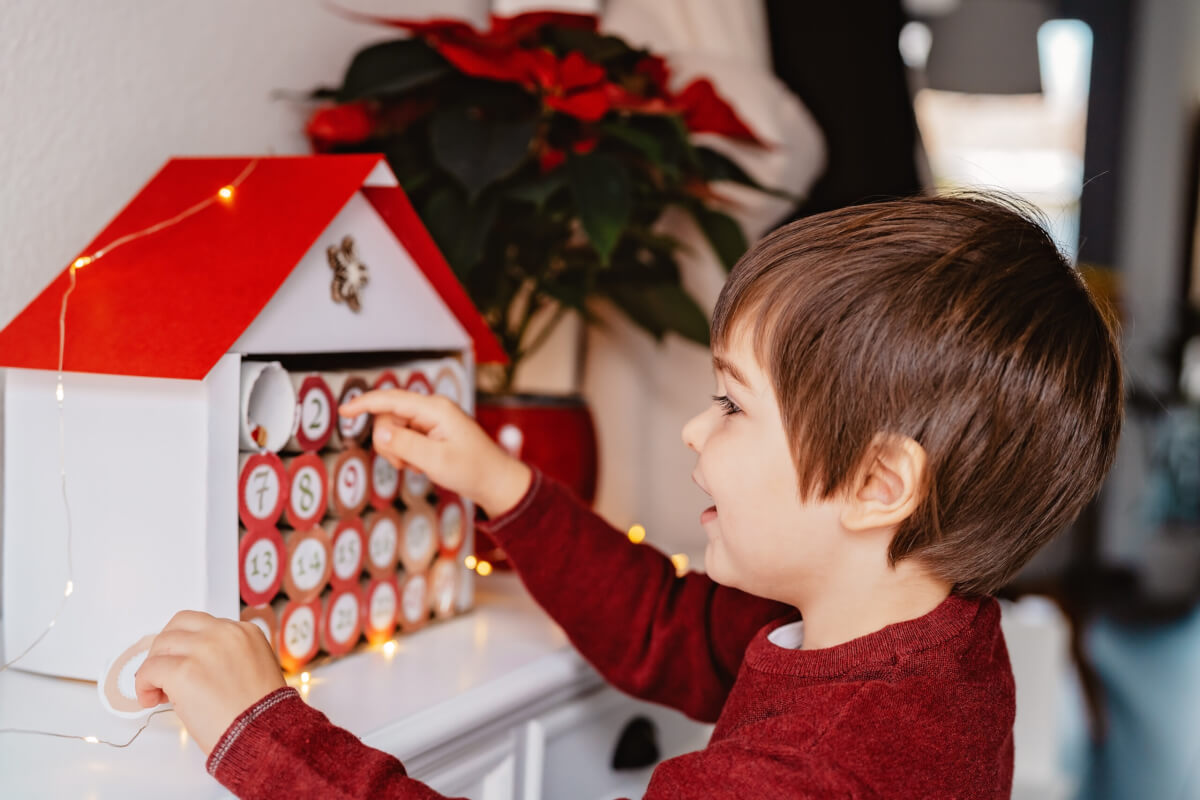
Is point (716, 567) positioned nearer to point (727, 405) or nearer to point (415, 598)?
point (727, 405)

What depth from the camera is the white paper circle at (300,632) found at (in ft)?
2.35

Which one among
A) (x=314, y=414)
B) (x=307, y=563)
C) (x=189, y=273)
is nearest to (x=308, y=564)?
(x=307, y=563)

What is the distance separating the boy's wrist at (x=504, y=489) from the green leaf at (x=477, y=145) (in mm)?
216

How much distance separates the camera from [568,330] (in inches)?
51.8

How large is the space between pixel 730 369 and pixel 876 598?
0.58 feet

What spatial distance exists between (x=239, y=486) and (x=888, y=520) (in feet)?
1.33

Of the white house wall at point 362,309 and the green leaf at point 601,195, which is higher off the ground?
the green leaf at point 601,195

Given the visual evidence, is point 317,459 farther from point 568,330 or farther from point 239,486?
point 568,330

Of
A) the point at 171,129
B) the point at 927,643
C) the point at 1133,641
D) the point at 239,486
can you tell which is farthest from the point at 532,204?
the point at 1133,641

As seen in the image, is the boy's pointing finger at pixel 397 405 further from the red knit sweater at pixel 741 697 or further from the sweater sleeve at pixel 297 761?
the sweater sleeve at pixel 297 761

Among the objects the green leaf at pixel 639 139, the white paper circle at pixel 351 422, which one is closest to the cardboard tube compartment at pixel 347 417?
the white paper circle at pixel 351 422

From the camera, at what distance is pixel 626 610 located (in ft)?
2.79

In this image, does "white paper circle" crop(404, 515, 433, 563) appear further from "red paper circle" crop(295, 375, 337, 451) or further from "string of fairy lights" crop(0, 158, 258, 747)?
"string of fairy lights" crop(0, 158, 258, 747)

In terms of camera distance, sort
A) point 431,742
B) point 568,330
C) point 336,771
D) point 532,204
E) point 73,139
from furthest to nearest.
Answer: point 568,330 < point 532,204 < point 73,139 < point 431,742 < point 336,771
